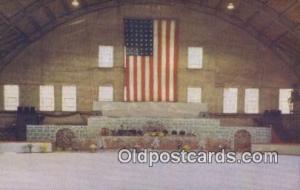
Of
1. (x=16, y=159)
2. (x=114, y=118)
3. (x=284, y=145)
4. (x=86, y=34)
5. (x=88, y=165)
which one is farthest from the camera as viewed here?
(x=86, y=34)

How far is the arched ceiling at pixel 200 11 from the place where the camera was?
60.4ft

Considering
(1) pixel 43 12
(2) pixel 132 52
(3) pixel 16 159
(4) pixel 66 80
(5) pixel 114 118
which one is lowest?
(3) pixel 16 159

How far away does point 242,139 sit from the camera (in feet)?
65.2

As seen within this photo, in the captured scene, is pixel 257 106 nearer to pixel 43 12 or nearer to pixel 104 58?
pixel 104 58

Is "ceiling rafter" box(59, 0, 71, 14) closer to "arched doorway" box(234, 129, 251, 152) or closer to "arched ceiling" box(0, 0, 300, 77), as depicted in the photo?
"arched ceiling" box(0, 0, 300, 77)

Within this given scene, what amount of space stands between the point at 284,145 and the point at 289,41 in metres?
5.91

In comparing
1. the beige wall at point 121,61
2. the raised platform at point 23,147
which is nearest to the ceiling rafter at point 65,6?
the beige wall at point 121,61

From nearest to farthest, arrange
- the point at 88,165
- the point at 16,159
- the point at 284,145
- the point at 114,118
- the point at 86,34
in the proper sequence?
the point at 88,165, the point at 16,159, the point at 284,145, the point at 114,118, the point at 86,34

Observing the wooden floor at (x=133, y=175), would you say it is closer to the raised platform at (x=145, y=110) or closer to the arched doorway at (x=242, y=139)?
the arched doorway at (x=242, y=139)

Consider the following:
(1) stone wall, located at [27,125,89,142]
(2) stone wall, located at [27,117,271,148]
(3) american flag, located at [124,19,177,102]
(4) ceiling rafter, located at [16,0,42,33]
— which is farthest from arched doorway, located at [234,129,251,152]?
(4) ceiling rafter, located at [16,0,42,33]

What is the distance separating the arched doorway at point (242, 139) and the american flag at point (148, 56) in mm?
4295

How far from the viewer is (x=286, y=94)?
2219cm

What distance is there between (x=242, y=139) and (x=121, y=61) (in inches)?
308

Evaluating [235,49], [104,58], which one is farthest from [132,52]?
[235,49]
